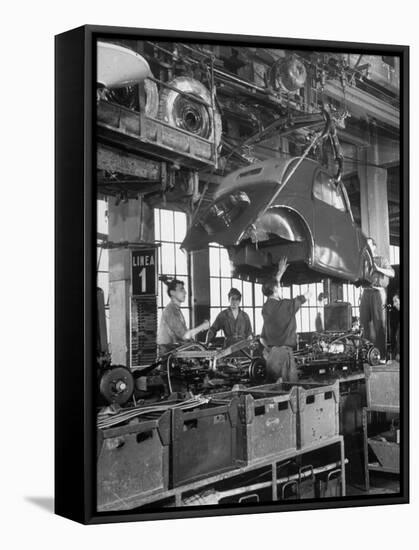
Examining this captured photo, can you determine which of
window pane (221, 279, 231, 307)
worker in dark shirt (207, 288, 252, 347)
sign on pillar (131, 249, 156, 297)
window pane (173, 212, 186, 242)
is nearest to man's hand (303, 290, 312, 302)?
worker in dark shirt (207, 288, 252, 347)

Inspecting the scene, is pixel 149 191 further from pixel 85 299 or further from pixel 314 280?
pixel 314 280

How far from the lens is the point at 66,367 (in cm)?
635

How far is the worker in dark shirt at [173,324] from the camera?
251 inches

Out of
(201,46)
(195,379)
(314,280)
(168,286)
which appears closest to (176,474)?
(195,379)

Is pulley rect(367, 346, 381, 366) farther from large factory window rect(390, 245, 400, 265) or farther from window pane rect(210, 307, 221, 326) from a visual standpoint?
window pane rect(210, 307, 221, 326)

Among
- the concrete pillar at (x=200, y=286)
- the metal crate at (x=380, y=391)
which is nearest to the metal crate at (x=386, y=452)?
the metal crate at (x=380, y=391)

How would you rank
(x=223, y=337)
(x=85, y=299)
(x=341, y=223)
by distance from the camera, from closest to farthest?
(x=85, y=299), (x=223, y=337), (x=341, y=223)

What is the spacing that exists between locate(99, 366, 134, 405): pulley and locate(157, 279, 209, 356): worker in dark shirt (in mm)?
251

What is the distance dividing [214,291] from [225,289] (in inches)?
2.8

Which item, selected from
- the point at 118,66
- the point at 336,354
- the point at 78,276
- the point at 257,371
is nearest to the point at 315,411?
the point at 336,354

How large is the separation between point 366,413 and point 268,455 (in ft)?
2.53

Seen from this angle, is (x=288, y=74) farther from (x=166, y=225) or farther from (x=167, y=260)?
(x=167, y=260)

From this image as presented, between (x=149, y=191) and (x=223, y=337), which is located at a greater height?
(x=149, y=191)

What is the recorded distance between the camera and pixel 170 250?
21.0 ft
